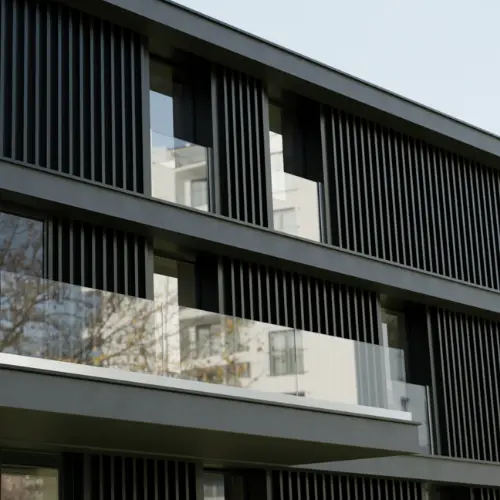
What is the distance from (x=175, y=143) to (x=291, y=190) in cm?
294

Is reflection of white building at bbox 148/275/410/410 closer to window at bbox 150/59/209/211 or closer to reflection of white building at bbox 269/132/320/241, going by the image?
reflection of white building at bbox 269/132/320/241

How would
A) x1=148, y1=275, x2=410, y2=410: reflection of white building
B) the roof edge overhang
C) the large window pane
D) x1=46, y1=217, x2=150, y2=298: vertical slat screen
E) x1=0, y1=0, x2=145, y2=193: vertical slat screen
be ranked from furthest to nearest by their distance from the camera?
the roof edge overhang, x1=0, y1=0, x2=145, y2=193: vertical slat screen, x1=46, y1=217, x2=150, y2=298: vertical slat screen, the large window pane, x1=148, y1=275, x2=410, y2=410: reflection of white building

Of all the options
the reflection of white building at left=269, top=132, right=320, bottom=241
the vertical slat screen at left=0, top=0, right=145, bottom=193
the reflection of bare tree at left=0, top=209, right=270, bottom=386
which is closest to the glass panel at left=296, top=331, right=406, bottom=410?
the reflection of bare tree at left=0, top=209, right=270, bottom=386

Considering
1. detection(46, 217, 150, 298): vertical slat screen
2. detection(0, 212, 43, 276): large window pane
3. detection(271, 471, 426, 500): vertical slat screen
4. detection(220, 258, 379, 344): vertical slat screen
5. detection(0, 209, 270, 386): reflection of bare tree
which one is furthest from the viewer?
detection(220, 258, 379, 344): vertical slat screen

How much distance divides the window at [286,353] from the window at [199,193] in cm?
334

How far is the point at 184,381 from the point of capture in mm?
15367

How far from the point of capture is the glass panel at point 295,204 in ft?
69.6

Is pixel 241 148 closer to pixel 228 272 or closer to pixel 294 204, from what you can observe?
pixel 294 204

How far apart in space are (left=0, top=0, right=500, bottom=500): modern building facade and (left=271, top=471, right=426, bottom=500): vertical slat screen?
4 centimetres

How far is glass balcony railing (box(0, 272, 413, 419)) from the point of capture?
14234 mm

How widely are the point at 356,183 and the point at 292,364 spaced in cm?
633

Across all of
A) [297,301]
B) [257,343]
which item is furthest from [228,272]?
[257,343]

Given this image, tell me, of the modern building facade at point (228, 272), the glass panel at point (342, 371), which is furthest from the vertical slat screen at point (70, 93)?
the glass panel at point (342, 371)

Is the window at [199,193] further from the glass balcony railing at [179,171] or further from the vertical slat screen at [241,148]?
the vertical slat screen at [241,148]
